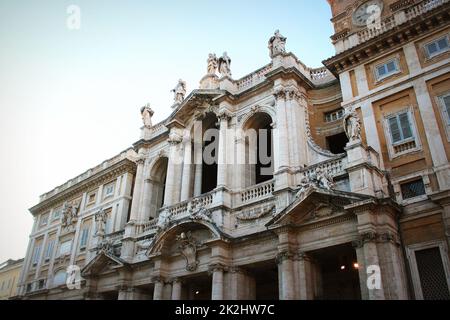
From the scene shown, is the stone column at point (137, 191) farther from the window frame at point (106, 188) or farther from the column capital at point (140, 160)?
the window frame at point (106, 188)

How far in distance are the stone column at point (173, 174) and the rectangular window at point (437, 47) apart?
13.1 metres

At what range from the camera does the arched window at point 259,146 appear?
20.7 metres

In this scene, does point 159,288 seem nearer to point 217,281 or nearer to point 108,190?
point 217,281

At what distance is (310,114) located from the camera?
66.2ft

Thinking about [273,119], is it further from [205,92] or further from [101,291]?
[101,291]

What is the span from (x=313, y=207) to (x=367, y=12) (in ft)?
41.1

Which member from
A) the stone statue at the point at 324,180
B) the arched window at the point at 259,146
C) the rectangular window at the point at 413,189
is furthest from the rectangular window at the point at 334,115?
the rectangular window at the point at 413,189

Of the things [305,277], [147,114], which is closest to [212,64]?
[147,114]

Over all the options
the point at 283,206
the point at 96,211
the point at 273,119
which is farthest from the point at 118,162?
the point at 283,206

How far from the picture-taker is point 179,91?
2628 cm

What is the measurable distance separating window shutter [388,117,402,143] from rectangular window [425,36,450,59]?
2.83 meters

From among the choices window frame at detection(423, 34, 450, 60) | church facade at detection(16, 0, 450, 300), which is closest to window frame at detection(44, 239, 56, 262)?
church facade at detection(16, 0, 450, 300)
